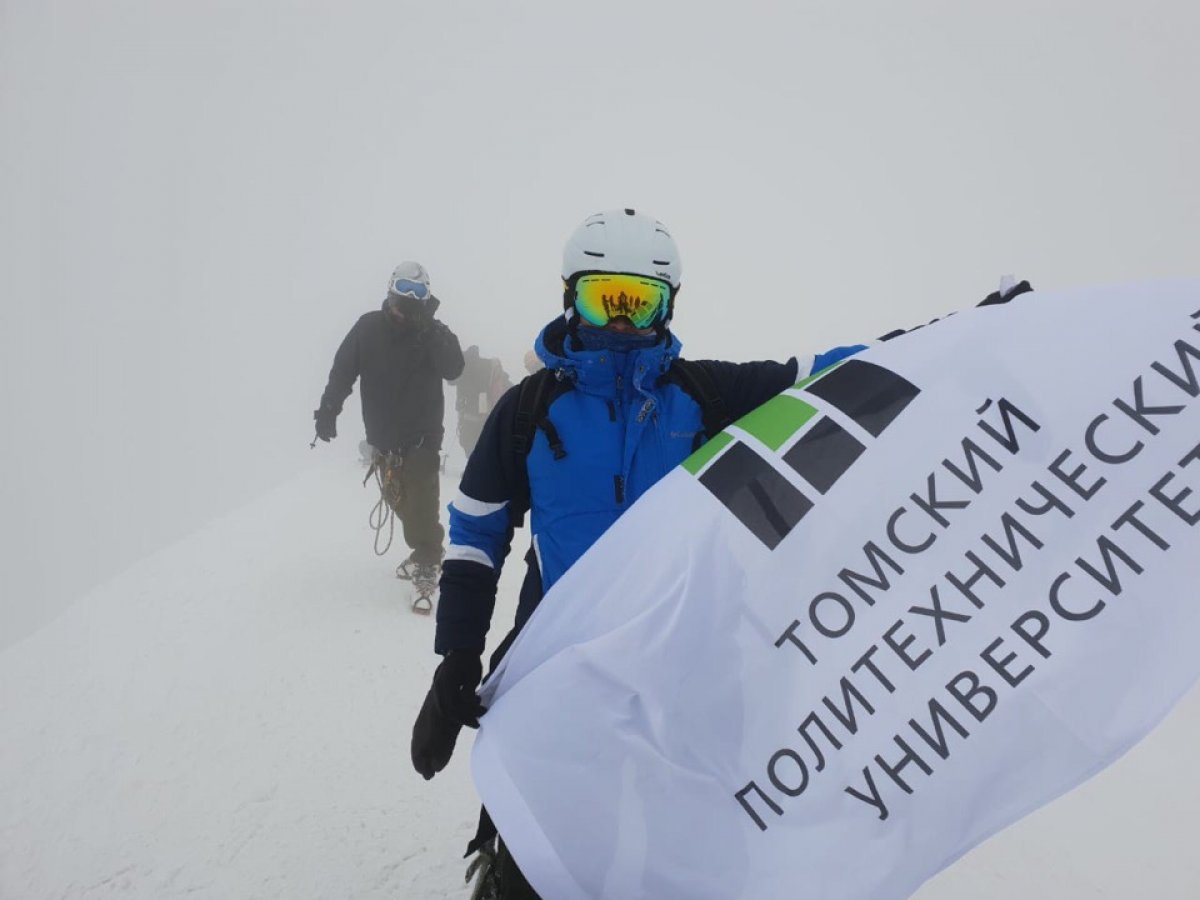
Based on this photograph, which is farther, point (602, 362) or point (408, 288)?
point (408, 288)

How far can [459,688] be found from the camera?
2.21 m

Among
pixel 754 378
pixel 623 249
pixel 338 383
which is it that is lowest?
pixel 754 378

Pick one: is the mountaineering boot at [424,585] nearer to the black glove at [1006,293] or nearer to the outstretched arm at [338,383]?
the outstretched arm at [338,383]

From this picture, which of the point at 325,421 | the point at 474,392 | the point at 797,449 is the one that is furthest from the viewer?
the point at 474,392

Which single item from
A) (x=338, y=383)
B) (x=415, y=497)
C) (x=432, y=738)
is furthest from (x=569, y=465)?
(x=338, y=383)

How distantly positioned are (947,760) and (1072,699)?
301 millimetres

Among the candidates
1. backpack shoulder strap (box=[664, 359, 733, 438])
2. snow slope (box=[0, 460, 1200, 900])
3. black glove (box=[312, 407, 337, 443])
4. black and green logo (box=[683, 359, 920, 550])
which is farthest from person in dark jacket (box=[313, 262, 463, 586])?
black and green logo (box=[683, 359, 920, 550])

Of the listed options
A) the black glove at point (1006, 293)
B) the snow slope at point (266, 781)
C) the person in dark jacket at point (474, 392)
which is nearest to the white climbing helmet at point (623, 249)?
the black glove at point (1006, 293)

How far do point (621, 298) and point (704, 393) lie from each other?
0.42 meters

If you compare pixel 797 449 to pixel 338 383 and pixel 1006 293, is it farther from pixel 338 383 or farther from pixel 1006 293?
pixel 338 383

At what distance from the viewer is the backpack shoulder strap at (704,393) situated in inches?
91.4

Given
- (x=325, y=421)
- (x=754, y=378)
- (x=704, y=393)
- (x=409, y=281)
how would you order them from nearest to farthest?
(x=704, y=393), (x=754, y=378), (x=409, y=281), (x=325, y=421)

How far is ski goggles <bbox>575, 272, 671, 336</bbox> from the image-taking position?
2.22m

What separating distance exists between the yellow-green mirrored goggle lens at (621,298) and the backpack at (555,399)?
8.6 inches
